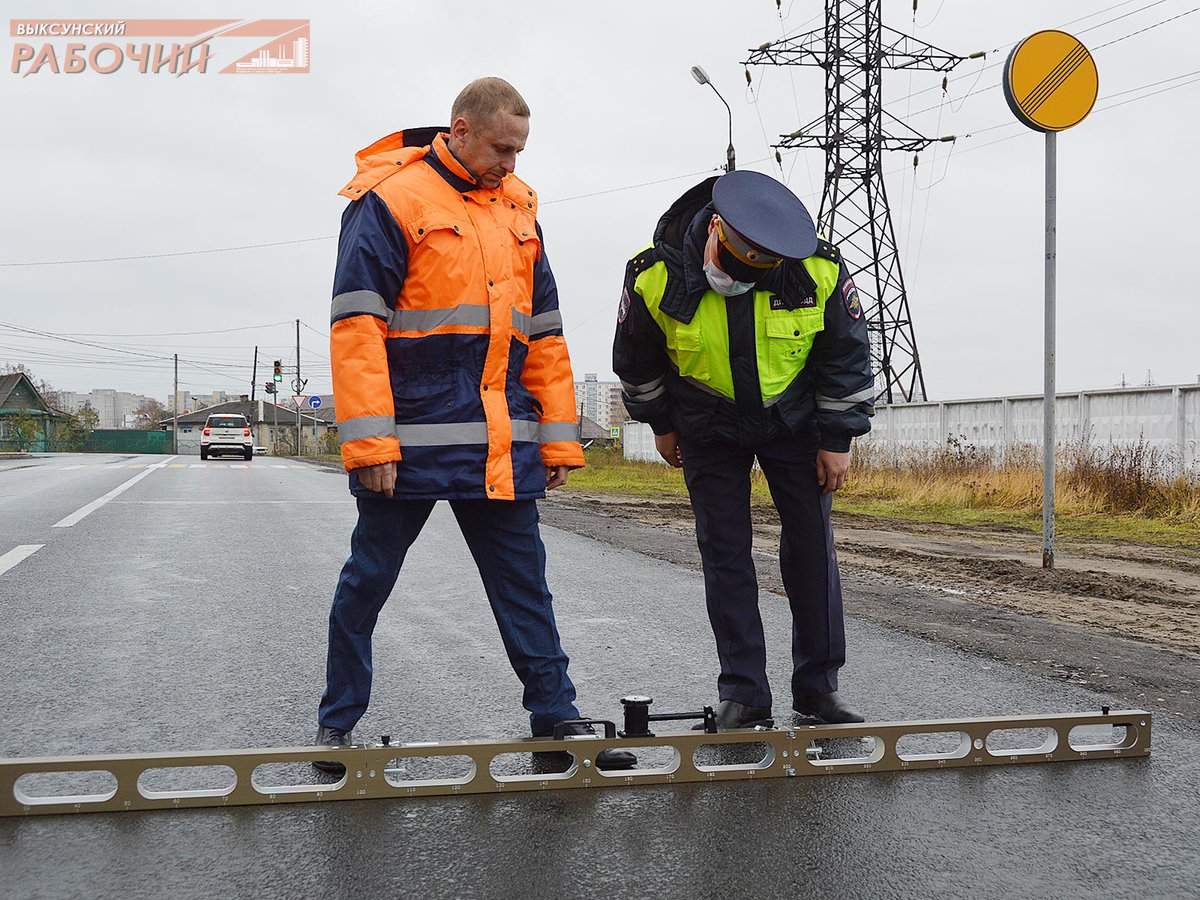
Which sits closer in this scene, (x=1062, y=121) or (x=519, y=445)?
(x=519, y=445)

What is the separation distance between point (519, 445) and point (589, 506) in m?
13.6

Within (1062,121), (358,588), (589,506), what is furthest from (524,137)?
(589,506)

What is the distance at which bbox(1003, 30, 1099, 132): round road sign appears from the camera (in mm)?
7824

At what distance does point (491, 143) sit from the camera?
126 inches

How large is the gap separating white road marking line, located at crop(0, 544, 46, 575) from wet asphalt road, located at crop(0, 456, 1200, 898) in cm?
88

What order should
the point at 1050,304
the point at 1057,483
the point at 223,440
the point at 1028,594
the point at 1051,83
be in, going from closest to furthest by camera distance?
the point at 1028,594 < the point at 1051,83 < the point at 1050,304 < the point at 1057,483 < the point at 223,440

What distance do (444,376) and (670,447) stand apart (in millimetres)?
1031

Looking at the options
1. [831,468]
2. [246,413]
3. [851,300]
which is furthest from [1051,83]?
[246,413]

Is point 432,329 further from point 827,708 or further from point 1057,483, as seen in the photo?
point 1057,483

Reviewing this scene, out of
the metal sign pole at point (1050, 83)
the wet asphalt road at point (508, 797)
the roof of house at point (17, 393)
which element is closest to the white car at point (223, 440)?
the wet asphalt road at point (508, 797)

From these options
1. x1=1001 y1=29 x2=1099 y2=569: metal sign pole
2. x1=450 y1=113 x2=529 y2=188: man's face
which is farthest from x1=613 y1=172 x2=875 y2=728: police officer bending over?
x1=1001 y1=29 x2=1099 y2=569: metal sign pole

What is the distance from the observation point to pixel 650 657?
5.00 meters

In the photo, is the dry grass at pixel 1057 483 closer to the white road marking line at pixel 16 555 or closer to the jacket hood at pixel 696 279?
the jacket hood at pixel 696 279

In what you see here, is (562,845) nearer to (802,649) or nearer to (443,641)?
(802,649)
